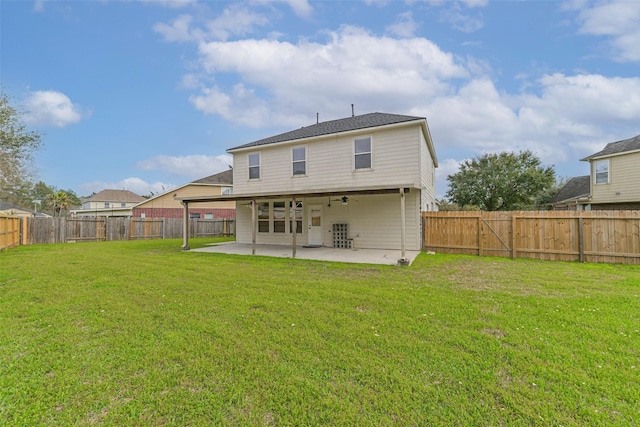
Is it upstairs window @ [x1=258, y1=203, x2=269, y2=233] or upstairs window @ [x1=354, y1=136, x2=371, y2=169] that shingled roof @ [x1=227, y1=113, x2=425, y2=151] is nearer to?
upstairs window @ [x1=354, y1=136, x2=371, y2=169]

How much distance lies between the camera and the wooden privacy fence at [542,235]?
8.64 m

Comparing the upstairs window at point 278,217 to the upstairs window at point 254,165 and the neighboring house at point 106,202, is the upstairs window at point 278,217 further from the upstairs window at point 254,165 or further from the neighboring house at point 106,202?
the neighboring house at point 106,202

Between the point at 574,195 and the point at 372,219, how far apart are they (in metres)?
→ 17.8

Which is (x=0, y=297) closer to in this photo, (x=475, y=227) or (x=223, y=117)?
(x=475, y=227)

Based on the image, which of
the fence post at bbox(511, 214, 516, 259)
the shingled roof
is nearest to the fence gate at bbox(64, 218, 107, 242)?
the shingled roof

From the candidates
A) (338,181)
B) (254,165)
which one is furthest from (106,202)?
(338,181)

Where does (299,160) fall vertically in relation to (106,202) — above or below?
below

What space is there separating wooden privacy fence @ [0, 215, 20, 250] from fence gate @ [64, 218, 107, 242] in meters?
2.22

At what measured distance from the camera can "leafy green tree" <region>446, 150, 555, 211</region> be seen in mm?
22703

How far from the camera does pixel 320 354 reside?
2.98m

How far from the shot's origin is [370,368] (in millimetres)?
2688

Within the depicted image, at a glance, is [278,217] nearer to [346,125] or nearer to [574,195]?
[346,125]

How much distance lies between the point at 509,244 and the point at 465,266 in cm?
312

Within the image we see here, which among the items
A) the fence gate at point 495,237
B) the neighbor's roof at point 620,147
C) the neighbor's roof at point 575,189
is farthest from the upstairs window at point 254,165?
the neighbor's roof at point 575,189
